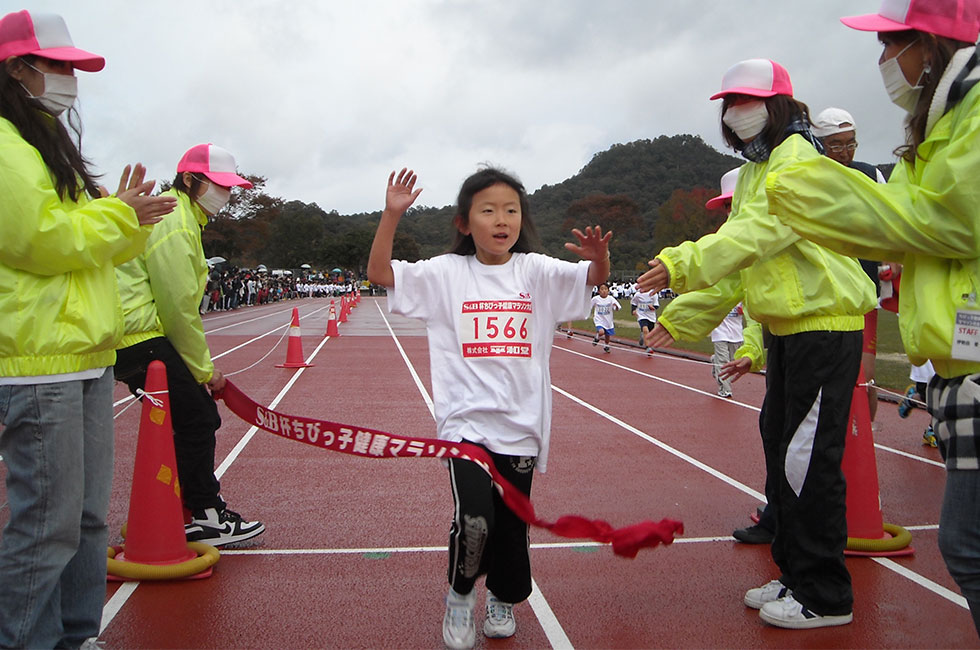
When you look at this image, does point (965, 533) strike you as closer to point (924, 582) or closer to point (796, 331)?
point (796, 331)

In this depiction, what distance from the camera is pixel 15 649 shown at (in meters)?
2.72

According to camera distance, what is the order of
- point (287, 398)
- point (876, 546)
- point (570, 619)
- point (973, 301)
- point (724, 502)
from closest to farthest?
point (973, 301), point (570, 619), point (876, 546), point (724, 502), point (287, 398)

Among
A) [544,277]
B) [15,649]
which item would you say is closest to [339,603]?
[15,649]

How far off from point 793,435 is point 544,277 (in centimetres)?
143

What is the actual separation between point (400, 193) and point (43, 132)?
1.36 metres

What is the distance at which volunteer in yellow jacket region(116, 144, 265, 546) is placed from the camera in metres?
4.32

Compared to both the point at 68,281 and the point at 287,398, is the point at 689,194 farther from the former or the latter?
the point at 68,281

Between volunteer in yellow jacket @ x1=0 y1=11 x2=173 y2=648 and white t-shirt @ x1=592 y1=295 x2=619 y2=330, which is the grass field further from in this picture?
volunteer in yellow jacket @ x1=0 y1=11 x2=173 y2=648

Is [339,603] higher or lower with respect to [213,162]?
lower

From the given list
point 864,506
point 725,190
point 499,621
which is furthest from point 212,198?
point 864,506

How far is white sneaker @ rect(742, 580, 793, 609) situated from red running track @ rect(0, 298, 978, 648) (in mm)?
92

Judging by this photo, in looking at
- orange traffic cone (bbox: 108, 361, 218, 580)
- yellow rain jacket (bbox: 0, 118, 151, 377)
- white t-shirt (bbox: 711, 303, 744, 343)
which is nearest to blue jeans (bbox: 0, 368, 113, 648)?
yellow rain jacket (bbox: 0, 118, 151, 377)

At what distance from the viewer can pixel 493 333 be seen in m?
→ 3.44

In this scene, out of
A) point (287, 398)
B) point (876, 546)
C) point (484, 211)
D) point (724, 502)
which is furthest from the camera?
point (287, 398)
